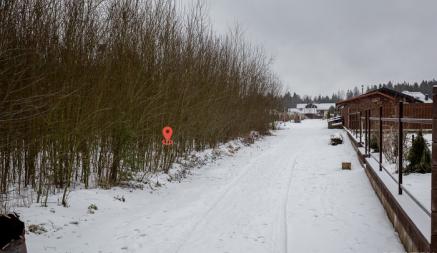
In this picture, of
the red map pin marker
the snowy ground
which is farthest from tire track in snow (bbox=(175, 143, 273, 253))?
the red map pin marker

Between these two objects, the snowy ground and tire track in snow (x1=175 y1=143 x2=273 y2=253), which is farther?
tire track in snow (x1=175 y1=143 x2=273 y2=253)

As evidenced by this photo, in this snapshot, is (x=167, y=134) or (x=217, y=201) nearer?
(x=217, y=201)

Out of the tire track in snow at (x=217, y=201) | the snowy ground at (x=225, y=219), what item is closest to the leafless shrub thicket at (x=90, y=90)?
the snowy ground at (x=225, y=219)

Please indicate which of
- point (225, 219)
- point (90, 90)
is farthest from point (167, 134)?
point (225, 219)

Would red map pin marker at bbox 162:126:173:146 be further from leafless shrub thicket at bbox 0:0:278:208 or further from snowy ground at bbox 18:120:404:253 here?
snowy ground at bbox 18:120:404:253

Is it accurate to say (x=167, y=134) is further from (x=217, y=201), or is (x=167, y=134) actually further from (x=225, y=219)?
(x=225, y=219)

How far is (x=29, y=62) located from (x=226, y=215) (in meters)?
3.91

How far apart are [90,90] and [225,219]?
347 cm

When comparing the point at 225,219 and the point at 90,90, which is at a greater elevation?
the point at 90,90

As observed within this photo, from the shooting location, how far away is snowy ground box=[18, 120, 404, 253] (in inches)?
183

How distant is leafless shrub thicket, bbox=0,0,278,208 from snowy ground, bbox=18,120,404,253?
2.86ft

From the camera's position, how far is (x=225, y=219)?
5.76m

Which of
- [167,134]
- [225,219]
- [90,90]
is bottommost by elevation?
[225,219]

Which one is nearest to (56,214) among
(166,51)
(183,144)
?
(166,51)
